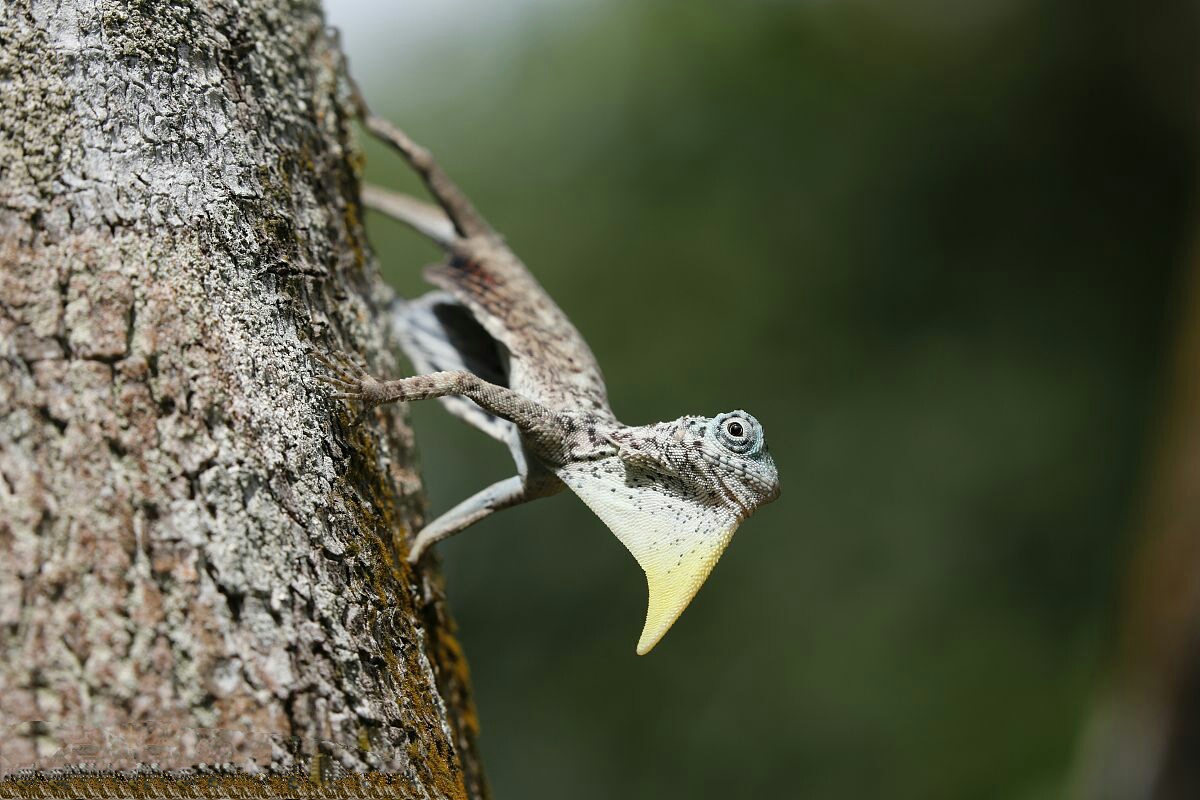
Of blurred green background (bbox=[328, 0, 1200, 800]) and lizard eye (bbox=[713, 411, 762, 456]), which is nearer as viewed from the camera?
lizard eye (bbox=[713, 411, 762, 456])

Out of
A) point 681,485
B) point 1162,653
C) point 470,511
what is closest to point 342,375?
point 470,511

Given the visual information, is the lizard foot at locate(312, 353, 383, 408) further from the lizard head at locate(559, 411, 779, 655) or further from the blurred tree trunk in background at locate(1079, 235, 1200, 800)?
the blurred tree trunk in background at locate(1079, 235, 1200, 800)

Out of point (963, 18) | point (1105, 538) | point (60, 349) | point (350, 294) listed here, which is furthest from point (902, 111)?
point (60, 349)

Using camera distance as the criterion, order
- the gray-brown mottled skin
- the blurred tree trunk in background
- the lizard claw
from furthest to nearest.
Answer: the blurred tree trunk in background → the gray-brown mottled skin → the lizard claw

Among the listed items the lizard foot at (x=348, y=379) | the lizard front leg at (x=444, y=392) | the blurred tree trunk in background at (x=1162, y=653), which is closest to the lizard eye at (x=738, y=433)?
the lizard front leg at (x=444, y=392)

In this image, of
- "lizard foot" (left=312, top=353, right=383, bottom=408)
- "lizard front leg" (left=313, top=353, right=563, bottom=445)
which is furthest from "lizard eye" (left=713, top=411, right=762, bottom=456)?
"lizard foot" (left=312, top=353, right=383, bottom=408)

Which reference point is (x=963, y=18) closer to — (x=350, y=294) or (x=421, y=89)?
(x=421, y=89)

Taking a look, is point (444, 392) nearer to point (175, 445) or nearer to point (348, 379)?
point (348, 379)
